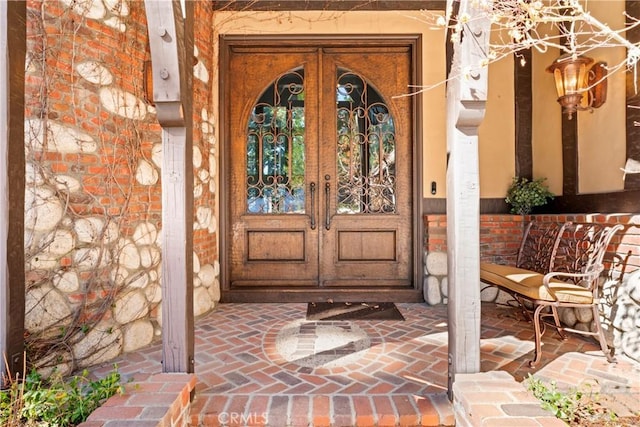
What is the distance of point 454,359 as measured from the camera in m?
1.75


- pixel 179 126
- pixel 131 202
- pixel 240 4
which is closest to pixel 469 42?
pixel 179 126

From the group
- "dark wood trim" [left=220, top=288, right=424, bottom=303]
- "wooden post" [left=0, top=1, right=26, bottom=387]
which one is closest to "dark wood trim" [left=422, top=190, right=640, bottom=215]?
"dark wood trim" [left=220, top=288, right=424, bottom=303]

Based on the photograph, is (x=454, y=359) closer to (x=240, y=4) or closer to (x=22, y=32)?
(x=22, y=32)

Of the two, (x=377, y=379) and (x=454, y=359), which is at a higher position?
(x=454, y=359)

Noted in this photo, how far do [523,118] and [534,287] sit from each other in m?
2.27

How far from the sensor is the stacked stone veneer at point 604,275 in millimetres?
2303

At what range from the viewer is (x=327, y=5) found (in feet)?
12.2

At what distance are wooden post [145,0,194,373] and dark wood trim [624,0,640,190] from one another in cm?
299

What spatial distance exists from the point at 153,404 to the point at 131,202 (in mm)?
1517

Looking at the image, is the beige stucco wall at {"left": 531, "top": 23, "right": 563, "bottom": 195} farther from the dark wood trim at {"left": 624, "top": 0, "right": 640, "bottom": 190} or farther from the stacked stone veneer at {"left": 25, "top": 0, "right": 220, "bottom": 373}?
the stacked stone veneer at {"left": 25, "top": 0, "right": 220, "bottom": 373}

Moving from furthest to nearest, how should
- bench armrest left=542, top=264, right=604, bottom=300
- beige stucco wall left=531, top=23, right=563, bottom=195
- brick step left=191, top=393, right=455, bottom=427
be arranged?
beige stucco wall left=531, top=23, right=563, bottom=195
bench armrest left=542, top=264, right=604, bottom=300
brick step left=191, top=393, right=455, bottom=427

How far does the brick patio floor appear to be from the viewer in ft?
5.66

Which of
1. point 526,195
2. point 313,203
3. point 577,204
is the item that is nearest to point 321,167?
point 313,203

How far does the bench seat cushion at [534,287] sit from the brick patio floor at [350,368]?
402mm
